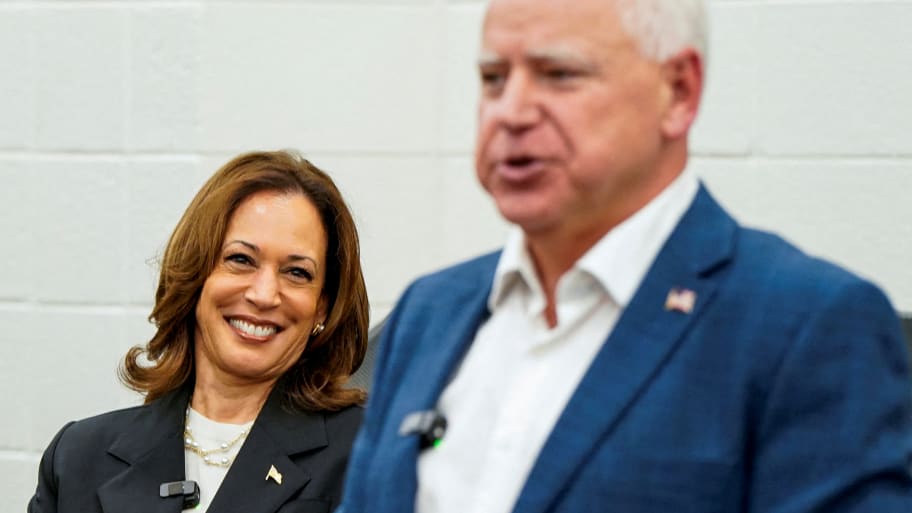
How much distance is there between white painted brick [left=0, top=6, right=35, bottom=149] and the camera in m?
3.47

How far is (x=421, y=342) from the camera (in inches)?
51.4

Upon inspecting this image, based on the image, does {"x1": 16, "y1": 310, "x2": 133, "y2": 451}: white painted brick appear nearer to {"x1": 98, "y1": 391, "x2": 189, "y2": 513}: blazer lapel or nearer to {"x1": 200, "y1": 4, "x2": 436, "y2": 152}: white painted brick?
{"x1": 200, "y1": 4, "x2": 436, "y2": 152}: white painted brick

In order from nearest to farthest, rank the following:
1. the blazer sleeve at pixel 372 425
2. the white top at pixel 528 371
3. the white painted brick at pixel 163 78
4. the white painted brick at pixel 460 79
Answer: the white top at pixel 528 371, the blazer sleeve at pixel 372 425, the white painted brick at pixel 460 79, the white painted brick at pixel 163 78

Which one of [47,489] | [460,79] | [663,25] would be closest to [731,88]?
[460,79]

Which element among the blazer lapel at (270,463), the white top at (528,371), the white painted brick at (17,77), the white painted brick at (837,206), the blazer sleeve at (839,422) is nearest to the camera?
the blazer sleeve at (839,422)

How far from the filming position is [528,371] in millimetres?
1168

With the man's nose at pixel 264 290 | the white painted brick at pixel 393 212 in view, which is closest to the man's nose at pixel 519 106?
the man's nose at pixel 264 290

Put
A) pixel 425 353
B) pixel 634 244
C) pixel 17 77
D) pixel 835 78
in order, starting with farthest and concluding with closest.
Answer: pixel 17 77 → pixel 835 78 → pixel 425 353 → pixel 634 244

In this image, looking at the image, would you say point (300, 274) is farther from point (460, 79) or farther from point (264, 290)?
point (460, 79)

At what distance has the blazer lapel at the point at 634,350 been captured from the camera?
3.57ft

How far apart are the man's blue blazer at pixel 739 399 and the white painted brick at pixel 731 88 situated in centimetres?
195

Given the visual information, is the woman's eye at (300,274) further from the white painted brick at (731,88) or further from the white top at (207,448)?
the white painted brick at (731,88)

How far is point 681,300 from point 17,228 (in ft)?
8.72

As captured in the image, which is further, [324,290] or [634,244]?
[324,290]
